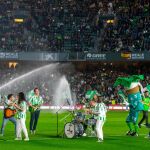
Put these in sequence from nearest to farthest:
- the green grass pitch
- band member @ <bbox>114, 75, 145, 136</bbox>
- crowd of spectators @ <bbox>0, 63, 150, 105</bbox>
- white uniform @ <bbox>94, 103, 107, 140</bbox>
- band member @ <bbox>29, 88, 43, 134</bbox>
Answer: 1. the green grass pitch
2. white uniform @ <bbox>94, 103, 107, 140</bbox>
3. band member @ <bbox>114, 75, 145, 136</bbox>
4. band member @ <bbox>29, 88, 43, 134</bbox>
5. crowd of spectators @ <bbox>0, 63, 150, 105</bbox>

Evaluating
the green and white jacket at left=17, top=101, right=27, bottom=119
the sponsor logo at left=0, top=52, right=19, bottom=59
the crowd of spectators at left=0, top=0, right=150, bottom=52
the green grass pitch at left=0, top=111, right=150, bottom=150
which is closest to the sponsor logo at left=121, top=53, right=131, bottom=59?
the crowd of spectators at left=0, top=0, right=150, bottom=52

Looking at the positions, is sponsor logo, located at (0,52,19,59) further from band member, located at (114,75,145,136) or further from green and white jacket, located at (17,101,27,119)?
green and white jacket, located at (17,101,27,119)

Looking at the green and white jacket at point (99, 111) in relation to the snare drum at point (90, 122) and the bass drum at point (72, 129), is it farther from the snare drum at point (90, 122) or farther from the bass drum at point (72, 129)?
the bass drum at point (72, 129)

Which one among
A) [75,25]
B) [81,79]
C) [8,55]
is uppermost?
[75,25]

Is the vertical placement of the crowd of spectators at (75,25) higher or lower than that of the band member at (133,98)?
higher

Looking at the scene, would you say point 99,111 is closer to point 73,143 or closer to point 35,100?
point 73,143

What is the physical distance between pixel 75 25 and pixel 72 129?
41.3 metres

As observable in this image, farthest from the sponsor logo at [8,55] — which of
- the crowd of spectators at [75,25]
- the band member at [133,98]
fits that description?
the band member at [133,98]

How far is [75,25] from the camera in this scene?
6688 centimetres

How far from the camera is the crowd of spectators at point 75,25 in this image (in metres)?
64.6

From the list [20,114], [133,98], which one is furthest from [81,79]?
[20,114]

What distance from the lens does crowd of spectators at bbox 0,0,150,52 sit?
64562mm

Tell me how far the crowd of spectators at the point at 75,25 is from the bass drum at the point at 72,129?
37377mm

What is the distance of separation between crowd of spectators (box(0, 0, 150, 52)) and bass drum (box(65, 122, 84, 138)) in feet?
123
